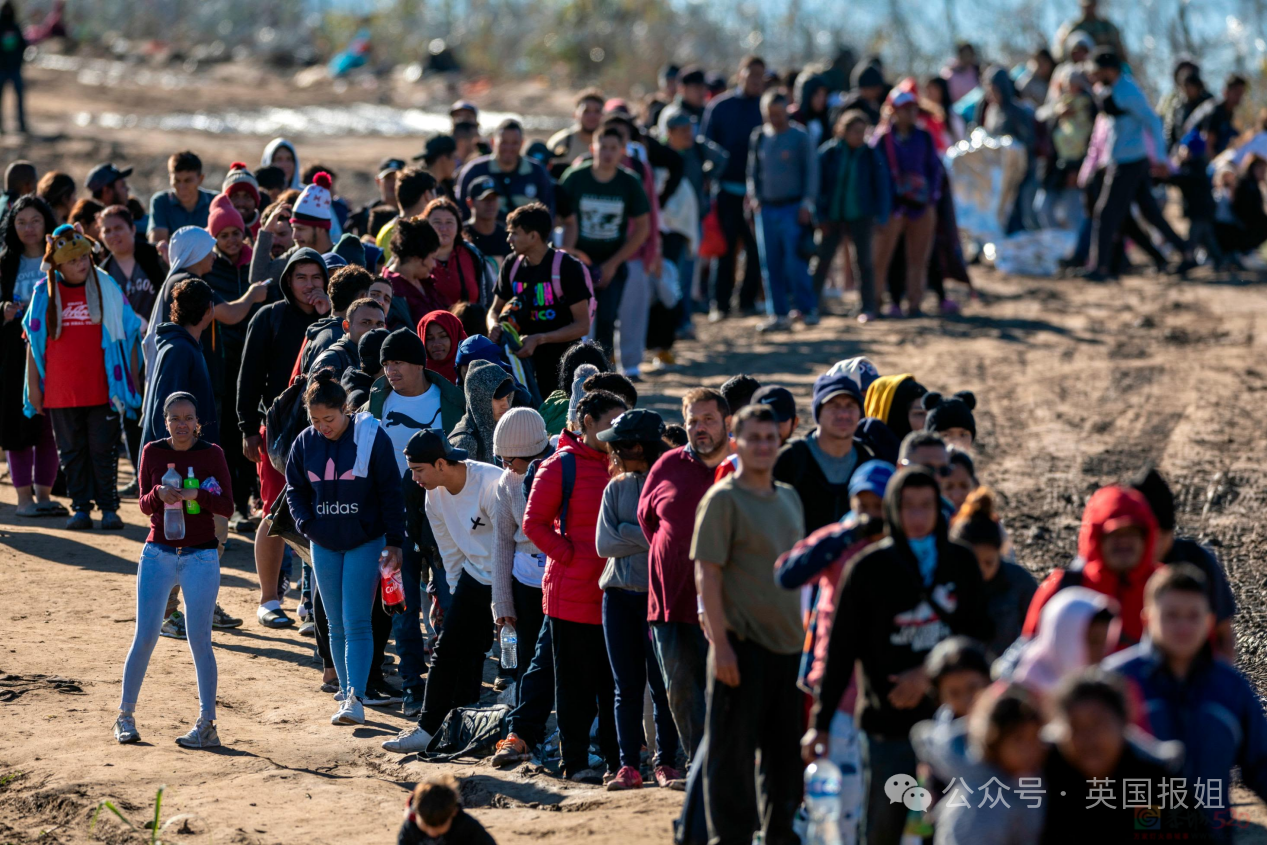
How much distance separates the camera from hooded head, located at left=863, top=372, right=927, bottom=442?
753 centimetres

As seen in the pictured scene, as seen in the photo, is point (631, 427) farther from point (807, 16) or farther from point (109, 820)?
point (807, 16)

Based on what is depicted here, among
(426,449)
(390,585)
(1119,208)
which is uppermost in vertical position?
(1119,208)

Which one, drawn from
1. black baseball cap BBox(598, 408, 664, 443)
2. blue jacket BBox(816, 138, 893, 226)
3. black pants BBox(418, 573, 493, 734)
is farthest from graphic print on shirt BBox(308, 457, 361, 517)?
blue jacket BBox(816, 138, 893, 226)

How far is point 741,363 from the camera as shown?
14.6 m

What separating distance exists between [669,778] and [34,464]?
646cm

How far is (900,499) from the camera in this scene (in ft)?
16.8

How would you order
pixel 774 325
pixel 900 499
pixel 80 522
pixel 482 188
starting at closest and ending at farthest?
pixel 900 499
pixel 80 522
pixel 482 188
pixel 774 325

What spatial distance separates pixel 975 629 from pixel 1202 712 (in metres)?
0.81

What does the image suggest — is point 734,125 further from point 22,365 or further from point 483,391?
point 483,391

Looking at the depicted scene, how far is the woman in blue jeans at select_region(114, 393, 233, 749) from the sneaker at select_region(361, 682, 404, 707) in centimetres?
89

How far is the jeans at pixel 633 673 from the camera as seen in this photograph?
709 centimetres

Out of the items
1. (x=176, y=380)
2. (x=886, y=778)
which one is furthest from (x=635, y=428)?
(x=176, y=380)

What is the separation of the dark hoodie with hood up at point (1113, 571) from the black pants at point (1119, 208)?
1281cm

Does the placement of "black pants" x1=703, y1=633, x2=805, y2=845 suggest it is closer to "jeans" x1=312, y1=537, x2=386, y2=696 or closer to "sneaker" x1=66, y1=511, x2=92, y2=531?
"jeans" x1=312, y1=537, x2=386, y2=696
